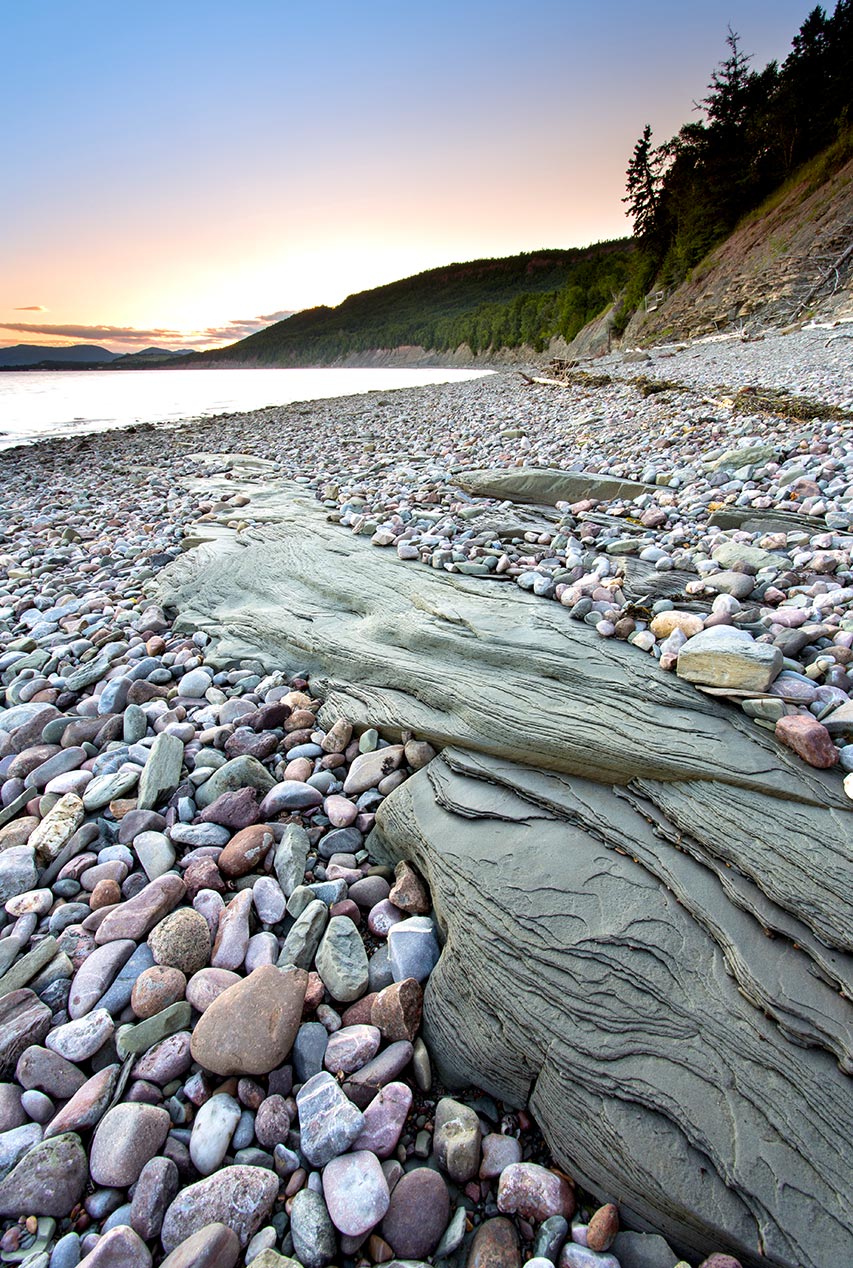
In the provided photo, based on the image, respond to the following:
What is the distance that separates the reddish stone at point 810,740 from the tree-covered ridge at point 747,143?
27462 mm

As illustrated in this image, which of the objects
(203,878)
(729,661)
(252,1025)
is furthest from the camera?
(729,661)

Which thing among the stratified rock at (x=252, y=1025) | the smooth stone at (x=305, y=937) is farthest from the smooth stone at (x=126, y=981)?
the smooth stone at (x=305, y=937)

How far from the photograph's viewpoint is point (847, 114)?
69.5 ft

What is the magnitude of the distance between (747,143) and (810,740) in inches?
1388

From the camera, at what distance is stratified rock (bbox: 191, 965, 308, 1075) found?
1237 mm

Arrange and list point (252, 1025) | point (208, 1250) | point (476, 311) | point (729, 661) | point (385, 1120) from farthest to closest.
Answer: point (476, 311) < point (729, 661) < point (252, 1025) < point (385, 1120) < point (208, 1250)

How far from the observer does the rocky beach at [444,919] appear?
1.04m

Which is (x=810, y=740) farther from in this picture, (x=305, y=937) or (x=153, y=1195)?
(x=153, y=1195)

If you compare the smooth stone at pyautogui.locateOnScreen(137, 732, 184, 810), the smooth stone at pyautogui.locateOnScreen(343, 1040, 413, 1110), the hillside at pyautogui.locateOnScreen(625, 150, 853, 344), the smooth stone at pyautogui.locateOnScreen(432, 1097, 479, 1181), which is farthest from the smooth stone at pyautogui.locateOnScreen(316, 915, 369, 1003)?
the hillside at pyautogui.locateOnScreen(625, 150, 853, 344)

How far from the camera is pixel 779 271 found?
18.6 m

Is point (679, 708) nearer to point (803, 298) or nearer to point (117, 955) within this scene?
point (117, 955)

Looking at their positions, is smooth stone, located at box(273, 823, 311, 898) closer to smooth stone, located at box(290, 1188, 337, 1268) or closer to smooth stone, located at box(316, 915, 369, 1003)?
smooth stone, located at box(316, 915, 369, 1003)

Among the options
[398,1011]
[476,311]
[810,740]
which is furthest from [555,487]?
[476,311]

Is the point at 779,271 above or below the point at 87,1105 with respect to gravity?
above
